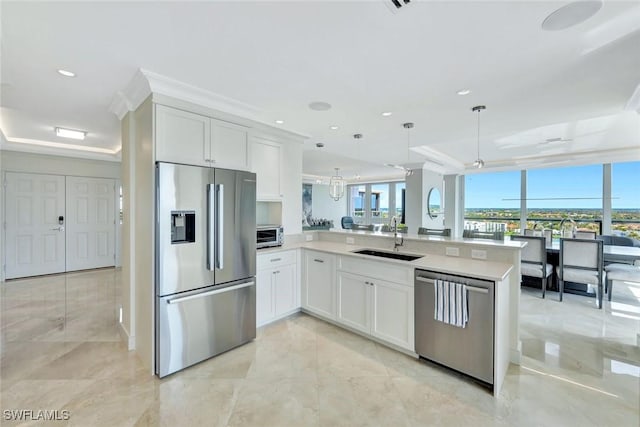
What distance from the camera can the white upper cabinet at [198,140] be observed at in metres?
2.43

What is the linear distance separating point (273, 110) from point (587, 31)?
8.47ft

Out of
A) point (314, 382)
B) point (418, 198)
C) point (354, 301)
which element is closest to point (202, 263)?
point (314, 382)

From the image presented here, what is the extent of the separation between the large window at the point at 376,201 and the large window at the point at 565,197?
3946mm

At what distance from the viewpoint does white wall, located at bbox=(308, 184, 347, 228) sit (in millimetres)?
12047

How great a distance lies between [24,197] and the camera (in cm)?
514

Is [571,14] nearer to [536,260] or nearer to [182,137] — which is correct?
[182,137]

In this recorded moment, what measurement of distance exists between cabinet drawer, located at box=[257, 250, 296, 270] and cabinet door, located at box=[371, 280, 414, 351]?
118cm

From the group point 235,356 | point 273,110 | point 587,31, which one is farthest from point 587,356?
point 273,110

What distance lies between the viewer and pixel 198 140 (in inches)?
105

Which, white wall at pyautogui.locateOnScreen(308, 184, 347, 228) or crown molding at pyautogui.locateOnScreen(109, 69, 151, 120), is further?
white wall at pyautogui.locateOnScreen(308, 184, 347, 228)

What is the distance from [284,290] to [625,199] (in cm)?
775

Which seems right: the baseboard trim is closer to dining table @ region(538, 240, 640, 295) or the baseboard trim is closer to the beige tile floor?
the beige tile floor

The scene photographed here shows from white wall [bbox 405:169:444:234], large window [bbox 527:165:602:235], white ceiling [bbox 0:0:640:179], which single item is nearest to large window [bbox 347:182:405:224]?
white wall [bbox 405:169:444:234]

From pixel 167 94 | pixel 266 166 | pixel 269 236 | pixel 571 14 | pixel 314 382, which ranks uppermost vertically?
pixel 571 14
